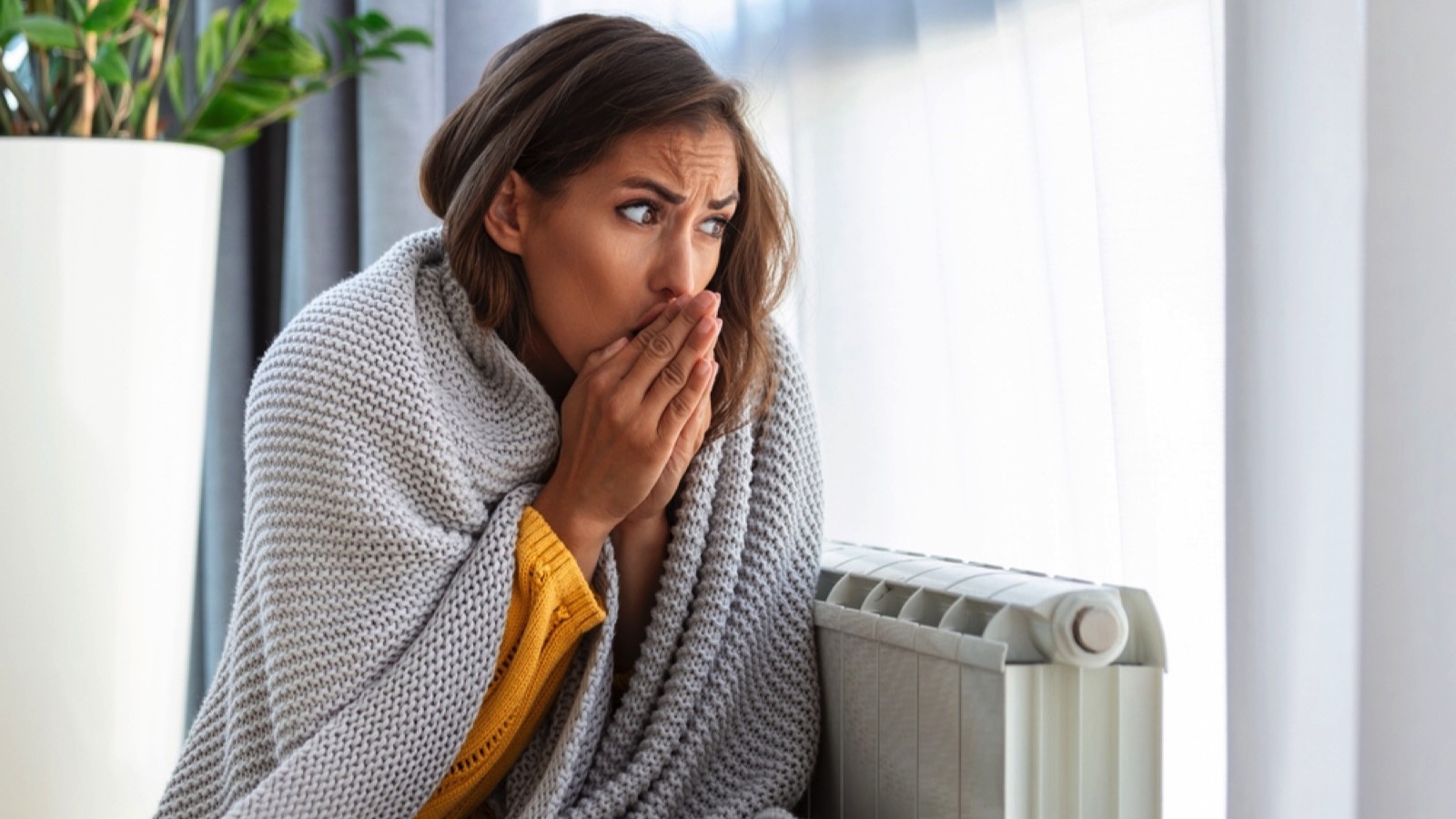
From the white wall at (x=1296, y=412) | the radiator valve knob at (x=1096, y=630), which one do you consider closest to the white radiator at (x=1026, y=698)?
the radiator valve knob at (x=1096, y=630)

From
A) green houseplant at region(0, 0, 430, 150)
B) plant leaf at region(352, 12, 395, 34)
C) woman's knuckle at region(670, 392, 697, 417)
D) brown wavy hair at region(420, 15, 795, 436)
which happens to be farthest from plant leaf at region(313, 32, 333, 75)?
woman's knuckle at region(670, 392, 697, 417)

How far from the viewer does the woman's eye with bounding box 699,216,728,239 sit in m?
1.03

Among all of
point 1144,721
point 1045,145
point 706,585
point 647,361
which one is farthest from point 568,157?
point 1144,721

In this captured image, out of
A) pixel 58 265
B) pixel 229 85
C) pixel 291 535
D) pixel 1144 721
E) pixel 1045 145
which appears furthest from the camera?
pixel 229 85

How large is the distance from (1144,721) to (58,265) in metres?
1.31

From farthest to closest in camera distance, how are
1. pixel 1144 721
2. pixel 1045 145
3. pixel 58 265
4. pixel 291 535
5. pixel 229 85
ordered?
1. pixel 229 85
2. pixel 58 265
3. pixel 1045 145
4. pixel 291 535
5. pixel 1144 721

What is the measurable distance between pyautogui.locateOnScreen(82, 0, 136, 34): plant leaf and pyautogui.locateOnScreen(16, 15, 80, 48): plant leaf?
0.02 metres

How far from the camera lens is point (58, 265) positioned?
150 centimetres

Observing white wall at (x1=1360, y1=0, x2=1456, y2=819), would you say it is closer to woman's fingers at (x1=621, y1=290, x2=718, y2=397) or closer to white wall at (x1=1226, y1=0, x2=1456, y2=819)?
white wall at (x1=1226, y1=0, x2=1456, y2=819)

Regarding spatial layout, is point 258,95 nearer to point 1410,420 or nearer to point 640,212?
point 640,212

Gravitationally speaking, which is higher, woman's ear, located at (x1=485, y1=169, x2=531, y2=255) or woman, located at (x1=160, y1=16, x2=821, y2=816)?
woman's ear, located at (x1=485, y1=169, x2=531, y2=255)

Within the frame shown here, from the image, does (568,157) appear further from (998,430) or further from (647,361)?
(998,430)

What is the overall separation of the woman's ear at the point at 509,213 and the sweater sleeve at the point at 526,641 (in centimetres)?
21

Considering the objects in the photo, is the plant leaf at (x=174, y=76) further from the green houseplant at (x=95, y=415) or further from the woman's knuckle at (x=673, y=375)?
the woman's knuckle at (x=673, y=375)
